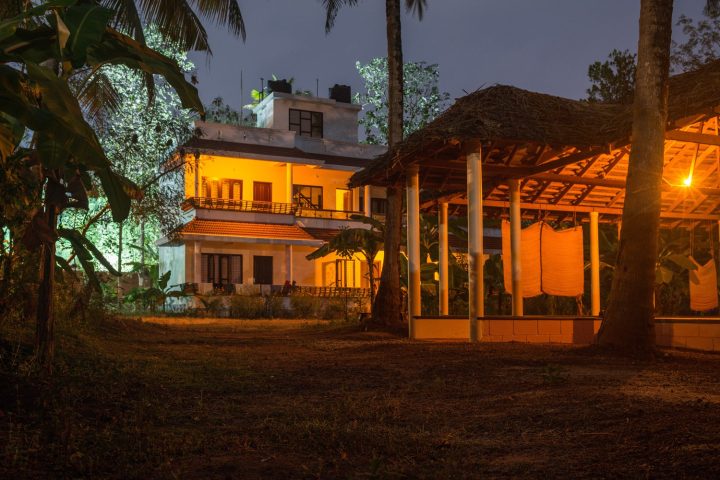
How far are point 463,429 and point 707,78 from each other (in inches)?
299

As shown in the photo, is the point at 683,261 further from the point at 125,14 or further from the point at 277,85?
the point at 277,85

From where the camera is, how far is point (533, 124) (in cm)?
1319

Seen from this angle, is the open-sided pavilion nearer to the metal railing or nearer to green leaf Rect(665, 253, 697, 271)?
green leaf Rect(665, 253, 697, 271)

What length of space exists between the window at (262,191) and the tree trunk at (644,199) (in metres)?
27.5

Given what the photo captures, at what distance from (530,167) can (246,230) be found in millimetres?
20342

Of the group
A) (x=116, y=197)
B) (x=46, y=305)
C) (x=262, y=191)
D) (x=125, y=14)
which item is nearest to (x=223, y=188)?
(x=262, y=191)

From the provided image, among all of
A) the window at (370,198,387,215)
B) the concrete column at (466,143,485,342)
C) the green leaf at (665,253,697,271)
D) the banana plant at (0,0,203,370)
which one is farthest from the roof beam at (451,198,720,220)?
the window at (370,198,387,215)

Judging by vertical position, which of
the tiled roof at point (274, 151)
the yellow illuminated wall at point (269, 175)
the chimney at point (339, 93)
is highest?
the chimney at point (339, 93)

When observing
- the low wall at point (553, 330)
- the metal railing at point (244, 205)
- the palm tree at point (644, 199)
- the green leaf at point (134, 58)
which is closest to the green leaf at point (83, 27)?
the green leaf at point (134, 58)

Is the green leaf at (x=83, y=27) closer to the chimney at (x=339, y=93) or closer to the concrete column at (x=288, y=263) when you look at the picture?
the concrete column at (x=288, y=263)

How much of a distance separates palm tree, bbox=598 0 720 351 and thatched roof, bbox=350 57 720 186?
2.97 feet

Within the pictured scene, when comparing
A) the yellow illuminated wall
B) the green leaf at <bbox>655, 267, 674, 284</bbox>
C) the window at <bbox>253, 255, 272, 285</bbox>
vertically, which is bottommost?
the green leaf at <bbox>655, 267, 674, 284</bbox>

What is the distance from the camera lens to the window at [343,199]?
130ft

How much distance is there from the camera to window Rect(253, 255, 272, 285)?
35.2 m
